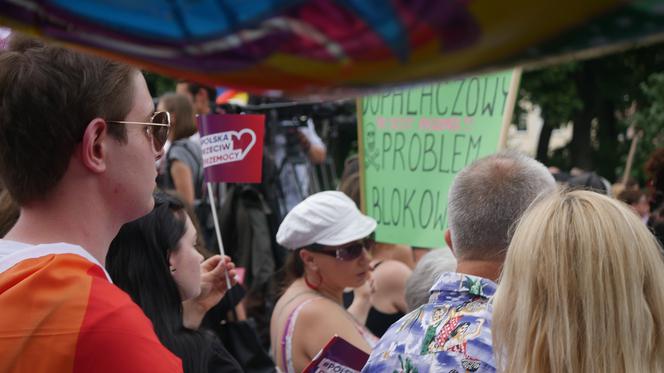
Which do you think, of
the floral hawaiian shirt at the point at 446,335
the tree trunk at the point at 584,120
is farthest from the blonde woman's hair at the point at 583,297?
the tree trunk at the point at 584,120

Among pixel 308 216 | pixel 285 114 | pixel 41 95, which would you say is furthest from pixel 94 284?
pixel 285 114

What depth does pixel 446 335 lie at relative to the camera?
2.31 meters

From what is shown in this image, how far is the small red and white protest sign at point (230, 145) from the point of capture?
3969 millimetres

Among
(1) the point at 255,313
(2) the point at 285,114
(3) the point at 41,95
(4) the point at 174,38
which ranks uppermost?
(4) the point at 174,38

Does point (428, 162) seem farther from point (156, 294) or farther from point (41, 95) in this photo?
point (41, 95)

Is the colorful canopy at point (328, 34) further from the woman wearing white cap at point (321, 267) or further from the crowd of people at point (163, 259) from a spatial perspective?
the woman wearing white cap at point (321, 267)

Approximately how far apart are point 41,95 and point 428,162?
3.16m

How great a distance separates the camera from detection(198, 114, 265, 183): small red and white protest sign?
156 inches

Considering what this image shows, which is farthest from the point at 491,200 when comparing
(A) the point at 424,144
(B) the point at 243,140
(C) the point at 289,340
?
(A) the point at 424,144

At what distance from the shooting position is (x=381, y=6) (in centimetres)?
56

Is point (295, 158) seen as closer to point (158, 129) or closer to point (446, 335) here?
point (446, 335)

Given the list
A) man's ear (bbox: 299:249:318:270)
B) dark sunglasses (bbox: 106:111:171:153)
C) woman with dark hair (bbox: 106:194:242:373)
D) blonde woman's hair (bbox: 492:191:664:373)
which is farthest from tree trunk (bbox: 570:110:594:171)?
dark sunglasses (bbox: 106:111:171:153)

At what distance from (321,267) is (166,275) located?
3.82 ft

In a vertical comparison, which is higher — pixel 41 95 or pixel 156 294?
pixel 41 95
